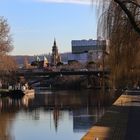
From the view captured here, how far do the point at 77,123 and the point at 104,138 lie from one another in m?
19.0

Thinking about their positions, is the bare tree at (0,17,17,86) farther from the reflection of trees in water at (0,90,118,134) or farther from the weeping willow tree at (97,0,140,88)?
the weeping willow tree at (97,0,140,88)

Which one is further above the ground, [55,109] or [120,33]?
[120,33]

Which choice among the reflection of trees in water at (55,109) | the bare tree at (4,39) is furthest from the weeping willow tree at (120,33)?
the bare tree at (4,39)

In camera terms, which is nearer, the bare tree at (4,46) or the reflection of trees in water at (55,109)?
the reflection of trees in water at (55,109)

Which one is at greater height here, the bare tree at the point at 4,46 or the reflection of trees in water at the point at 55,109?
the bare tree at the point at 4,46

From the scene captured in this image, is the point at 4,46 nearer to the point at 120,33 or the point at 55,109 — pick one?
the point at 55,109

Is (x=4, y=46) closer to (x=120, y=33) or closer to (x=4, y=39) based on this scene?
(x=4, y=39)

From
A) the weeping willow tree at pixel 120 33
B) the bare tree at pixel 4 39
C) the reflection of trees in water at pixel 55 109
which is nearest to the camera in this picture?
the weeping willow tree at pixel 120 33

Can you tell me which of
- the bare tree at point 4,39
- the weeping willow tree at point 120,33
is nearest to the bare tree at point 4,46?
the bare tree at point 4,39

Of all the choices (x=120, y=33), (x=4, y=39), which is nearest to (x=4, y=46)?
(x=4, y=39)

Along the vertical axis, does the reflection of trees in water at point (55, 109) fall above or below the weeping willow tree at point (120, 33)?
below

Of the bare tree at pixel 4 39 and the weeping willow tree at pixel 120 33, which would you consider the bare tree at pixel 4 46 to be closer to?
the bare tree at pixel 4 39

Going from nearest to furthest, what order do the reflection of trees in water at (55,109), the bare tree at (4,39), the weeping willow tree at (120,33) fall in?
the weeping willow tree at (120,33)
the reflection of trees in water at (55,109)
the bare tree at (4,39)

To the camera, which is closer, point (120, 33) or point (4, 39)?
point (120, 33)
